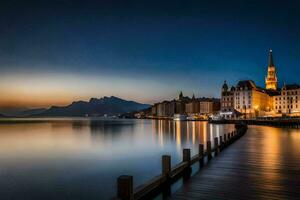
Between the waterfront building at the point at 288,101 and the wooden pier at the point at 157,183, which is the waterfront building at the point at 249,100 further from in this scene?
the wooden pier at the point at 157,183

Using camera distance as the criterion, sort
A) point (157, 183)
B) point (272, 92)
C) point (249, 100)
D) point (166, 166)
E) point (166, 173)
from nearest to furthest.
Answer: point (157, 183) < point (166, 173) < point (166, 166) < point (249, 100) < point (272, 92)

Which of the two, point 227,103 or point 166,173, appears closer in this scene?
point 166,173

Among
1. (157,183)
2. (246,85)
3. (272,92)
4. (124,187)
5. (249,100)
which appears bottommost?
(157,183)

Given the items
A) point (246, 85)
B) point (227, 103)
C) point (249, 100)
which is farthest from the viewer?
point (227, 103)

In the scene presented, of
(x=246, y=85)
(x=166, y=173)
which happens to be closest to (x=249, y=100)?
(x=246, y=85)

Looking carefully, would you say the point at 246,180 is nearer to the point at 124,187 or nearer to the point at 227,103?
the point at 124,187

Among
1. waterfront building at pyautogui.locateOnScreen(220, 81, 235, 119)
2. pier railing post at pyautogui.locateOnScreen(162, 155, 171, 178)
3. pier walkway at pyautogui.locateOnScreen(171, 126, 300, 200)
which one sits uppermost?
waterfront building at pyautogui.locateOnScreen(220, 81, 235, 119)

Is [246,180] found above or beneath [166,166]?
beneath

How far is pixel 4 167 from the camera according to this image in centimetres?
2788

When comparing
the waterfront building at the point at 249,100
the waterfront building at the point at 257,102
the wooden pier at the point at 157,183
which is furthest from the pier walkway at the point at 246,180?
the waterfront building at the point at 257,102

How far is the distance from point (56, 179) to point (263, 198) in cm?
1670

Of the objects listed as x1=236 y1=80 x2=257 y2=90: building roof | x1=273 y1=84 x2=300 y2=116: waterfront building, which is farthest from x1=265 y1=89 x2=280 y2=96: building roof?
A: x1=236 y1=80 x2=257 y2=90: building roof

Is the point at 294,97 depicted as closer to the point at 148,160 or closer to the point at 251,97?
the point at 251,97

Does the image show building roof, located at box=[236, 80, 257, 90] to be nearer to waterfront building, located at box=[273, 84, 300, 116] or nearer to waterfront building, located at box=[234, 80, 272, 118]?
waterfront building, located at box=[234, 80, 272, 118]
